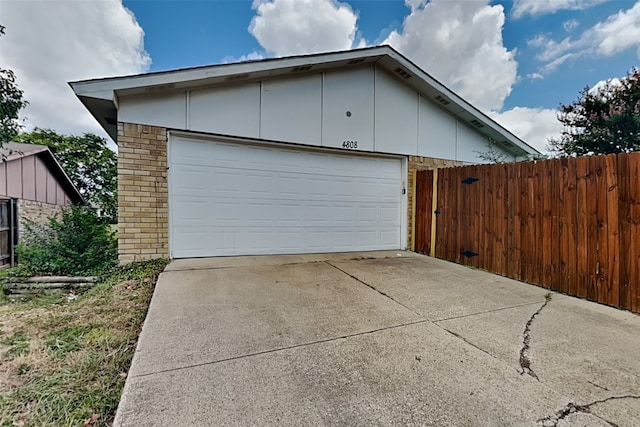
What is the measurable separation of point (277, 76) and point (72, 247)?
15.5 ft

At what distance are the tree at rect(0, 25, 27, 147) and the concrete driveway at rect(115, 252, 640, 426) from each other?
3.45m

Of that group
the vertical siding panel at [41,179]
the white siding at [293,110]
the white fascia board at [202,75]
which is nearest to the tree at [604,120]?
the white fascia board at [202,75]

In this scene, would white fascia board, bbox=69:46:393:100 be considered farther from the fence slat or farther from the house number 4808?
the fence slat

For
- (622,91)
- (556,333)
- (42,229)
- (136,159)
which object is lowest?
(556,333)

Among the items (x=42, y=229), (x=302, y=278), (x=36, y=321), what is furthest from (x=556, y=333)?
(x=42, y=229)

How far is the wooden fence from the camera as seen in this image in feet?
11.0

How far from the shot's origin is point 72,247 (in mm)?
4879

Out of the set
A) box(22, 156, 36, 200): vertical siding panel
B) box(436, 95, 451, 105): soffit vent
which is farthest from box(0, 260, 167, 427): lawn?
box(22, 156, 36, 200): vertical siding panel

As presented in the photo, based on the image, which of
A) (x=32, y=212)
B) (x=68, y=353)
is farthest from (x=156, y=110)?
(x=32, y=212)

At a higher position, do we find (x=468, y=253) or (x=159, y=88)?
(x=159, y=88)

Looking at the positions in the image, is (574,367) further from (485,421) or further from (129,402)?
(129,402)

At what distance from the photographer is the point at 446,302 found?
11.1 ft

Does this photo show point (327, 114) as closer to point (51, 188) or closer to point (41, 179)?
point (41, 179)

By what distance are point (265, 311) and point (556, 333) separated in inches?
108
